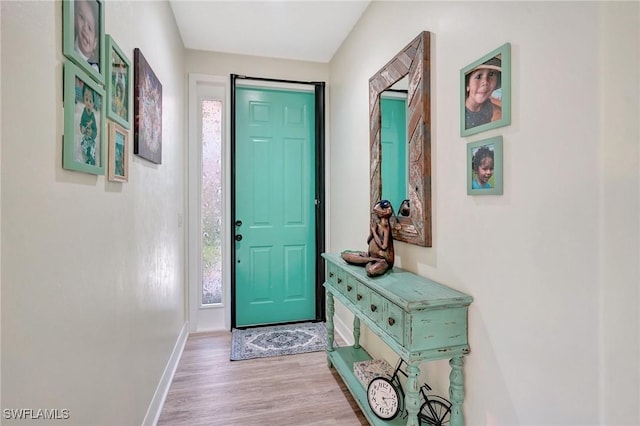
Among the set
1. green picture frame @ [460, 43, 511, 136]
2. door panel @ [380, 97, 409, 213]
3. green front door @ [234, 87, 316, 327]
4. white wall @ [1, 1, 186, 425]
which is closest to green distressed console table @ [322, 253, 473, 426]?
door panel @ [380, 97, 409, 213]

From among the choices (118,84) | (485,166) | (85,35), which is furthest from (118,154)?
(485,166)

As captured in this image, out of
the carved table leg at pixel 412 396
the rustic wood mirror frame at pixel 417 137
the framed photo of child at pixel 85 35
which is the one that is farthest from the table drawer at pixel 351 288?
the framed photo of child at pixel 85 35

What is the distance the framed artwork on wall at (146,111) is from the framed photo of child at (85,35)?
1.40 ft

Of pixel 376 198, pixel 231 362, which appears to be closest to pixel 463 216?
pixel 376 198

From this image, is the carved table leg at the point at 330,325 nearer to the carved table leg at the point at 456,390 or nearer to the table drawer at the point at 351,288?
the table drawer at the point at 351,288

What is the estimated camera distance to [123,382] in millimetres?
1396

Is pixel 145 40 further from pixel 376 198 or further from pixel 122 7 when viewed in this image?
pixel 376 198

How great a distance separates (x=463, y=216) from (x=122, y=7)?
68.0 inches

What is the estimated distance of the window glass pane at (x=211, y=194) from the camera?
10.3ft

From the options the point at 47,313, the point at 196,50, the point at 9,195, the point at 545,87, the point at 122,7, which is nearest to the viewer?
the point at 9,195

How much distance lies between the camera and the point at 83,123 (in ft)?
3.40

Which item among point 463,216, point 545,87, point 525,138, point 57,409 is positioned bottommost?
point 57,409

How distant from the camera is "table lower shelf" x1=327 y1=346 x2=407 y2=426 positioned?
164 centimetres

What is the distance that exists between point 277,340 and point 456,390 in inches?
74.0
